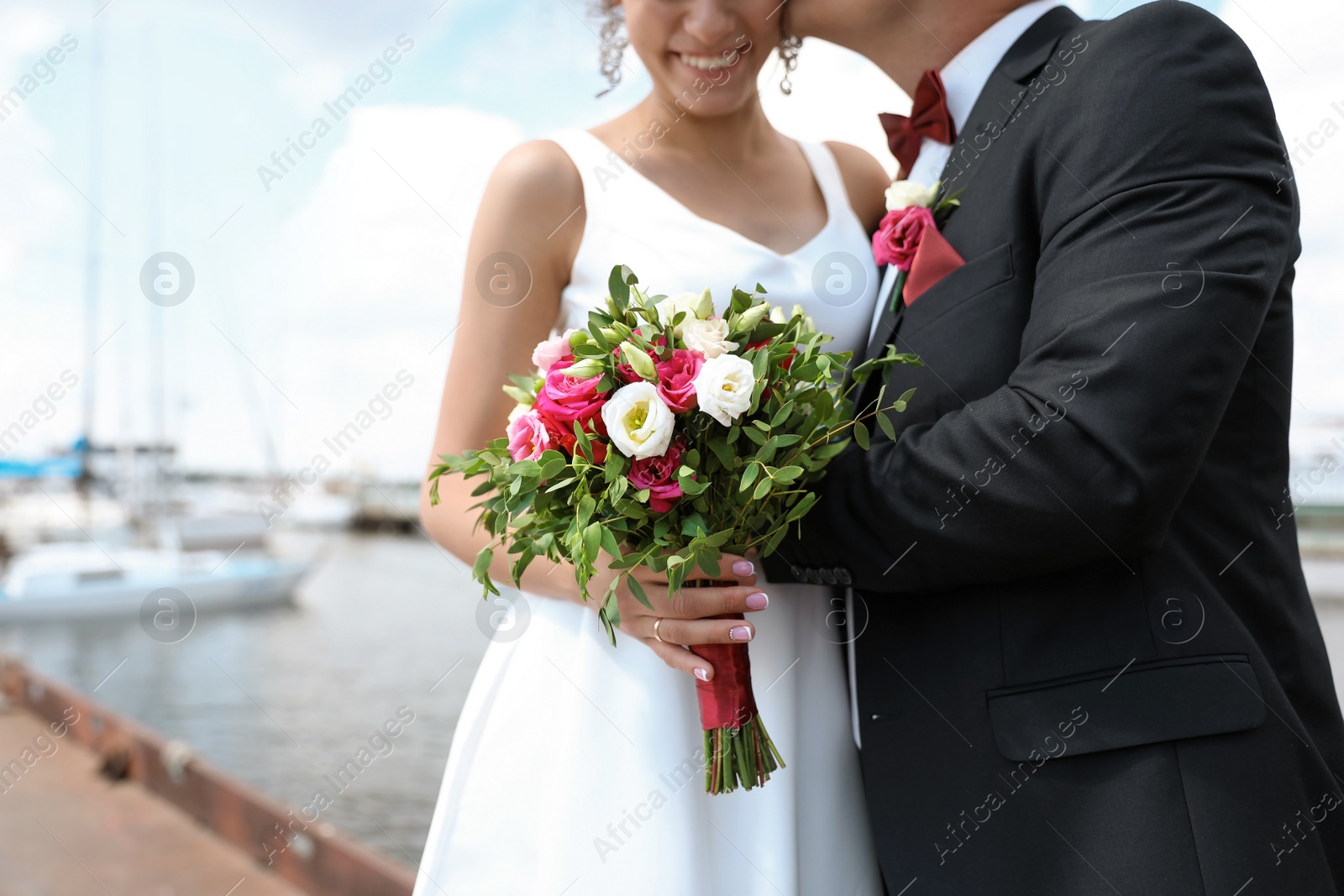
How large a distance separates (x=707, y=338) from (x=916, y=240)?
1.65 feet

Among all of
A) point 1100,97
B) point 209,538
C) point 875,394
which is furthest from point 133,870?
point 209,538

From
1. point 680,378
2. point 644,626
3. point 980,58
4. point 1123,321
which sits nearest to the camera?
point 1123,321

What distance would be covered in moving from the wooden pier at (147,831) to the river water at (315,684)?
11.8 ft

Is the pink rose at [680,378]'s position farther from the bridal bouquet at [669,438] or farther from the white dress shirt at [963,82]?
the white dress shirt at [963,82]

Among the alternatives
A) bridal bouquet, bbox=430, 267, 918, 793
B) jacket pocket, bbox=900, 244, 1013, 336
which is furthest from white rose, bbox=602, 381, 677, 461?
jacket pocket, bbox=900, 244, 1013, 336

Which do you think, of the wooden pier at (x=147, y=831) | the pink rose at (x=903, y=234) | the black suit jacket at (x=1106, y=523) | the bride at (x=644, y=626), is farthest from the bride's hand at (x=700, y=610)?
the wooden pier at (x=147, y=831)

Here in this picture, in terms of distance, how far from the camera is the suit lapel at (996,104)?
5.73 feet

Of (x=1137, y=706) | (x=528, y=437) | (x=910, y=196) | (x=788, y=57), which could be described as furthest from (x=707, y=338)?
(x=788, y=57)

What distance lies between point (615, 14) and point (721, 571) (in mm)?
1570

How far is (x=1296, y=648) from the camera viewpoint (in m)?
1.59

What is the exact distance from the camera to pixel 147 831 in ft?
23.4

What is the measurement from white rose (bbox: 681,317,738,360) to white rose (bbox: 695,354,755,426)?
6 cm

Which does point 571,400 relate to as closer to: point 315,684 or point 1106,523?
point 1106,523

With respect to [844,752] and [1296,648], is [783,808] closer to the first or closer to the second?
[844,752]
